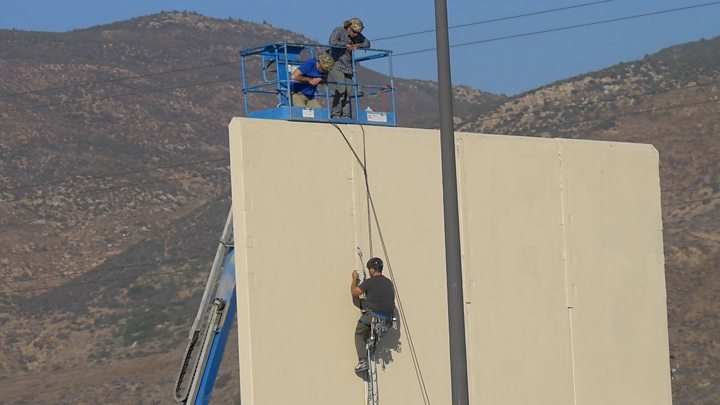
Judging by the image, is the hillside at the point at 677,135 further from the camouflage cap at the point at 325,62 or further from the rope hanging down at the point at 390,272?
the camouflage cap at the point at 325,62

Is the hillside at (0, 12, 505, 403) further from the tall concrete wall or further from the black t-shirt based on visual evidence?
the black t-shirt

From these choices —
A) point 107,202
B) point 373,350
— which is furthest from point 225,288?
point 107,202

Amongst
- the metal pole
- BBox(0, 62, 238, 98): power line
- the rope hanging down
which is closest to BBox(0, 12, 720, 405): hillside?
BBox(0, 62, 238, 98): power line

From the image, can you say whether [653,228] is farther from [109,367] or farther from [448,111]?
[109,367]

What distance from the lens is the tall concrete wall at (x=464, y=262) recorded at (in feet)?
54.7

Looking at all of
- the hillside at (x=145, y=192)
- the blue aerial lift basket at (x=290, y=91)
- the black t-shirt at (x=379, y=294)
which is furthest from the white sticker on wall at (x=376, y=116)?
the hillside at (x=145, y=192)

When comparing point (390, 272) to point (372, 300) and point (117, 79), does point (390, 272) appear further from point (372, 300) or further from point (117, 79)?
point (117, 79)

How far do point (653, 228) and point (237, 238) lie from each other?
903 centimetres

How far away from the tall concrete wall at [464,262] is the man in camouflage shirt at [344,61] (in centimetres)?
91

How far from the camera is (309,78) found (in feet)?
60.2

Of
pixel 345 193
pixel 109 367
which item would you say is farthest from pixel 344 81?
pixel 109 367

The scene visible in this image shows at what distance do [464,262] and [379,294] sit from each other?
2679 millimetres

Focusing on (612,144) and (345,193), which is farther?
(612,144)

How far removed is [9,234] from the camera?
7600 centimetres
